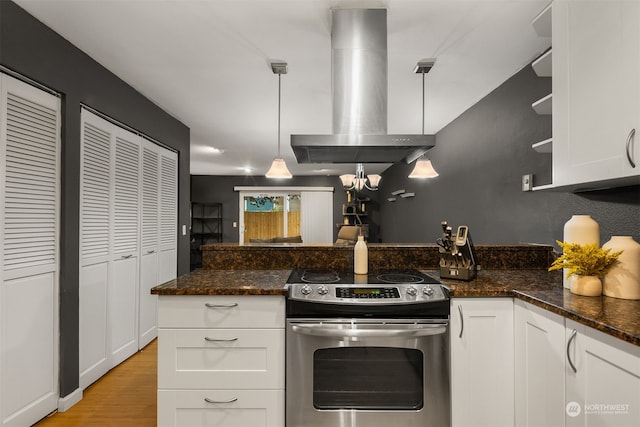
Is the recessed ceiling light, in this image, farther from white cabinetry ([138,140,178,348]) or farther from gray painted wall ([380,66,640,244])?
gray painted wall ([380,66,640,244])

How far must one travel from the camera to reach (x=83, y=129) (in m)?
2.54

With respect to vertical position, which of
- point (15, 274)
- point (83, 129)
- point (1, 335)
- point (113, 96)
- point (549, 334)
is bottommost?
point (1, 335)

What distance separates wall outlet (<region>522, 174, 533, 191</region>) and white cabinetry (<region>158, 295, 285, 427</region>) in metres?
1.96

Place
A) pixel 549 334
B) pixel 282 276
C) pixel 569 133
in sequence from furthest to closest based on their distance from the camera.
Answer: pixel 282 276, pixel 569 133, pixel 549 334

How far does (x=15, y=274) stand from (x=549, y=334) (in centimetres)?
259

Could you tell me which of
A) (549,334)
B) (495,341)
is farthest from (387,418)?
(549,334)

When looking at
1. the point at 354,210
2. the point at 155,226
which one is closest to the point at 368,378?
the point at 155,226

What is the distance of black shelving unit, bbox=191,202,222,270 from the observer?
877 cm

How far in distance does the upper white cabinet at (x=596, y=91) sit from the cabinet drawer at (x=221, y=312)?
1.45 m

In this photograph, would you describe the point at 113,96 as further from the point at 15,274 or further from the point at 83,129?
the point at 15,274

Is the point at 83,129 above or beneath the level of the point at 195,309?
above

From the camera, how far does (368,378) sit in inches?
66.7

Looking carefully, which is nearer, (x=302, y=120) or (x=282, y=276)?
(x=282, y=276)

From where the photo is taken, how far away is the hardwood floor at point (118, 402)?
219 centimetres
